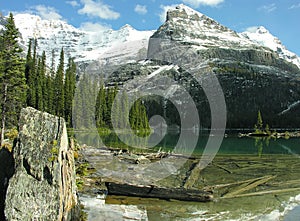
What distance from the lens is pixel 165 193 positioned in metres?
20.4

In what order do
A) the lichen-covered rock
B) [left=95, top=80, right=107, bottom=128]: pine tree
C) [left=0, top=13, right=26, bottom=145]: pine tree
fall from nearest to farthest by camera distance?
the lichen-covered rock → [left=0, top=13, right=26, bottom=145]: pine tree → [left=95, top=80, right=107, bottom=128]: pine tree

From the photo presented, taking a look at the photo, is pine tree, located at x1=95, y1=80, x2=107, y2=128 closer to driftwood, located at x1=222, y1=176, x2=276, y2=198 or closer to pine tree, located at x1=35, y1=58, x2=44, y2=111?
pine tree, located at x1=35, y1=58, x2=44, y2=111

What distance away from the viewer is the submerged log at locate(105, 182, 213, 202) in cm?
2025

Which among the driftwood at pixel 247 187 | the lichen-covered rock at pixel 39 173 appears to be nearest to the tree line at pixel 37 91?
the lichen-covered rock at pixel 39 173

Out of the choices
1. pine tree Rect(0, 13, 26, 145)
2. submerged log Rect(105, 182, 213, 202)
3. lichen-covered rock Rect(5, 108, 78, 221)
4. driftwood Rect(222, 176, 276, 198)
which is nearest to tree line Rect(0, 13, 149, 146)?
pine tree Rect(0, 13, 26, 145)

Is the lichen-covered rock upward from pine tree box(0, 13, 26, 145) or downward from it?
downward

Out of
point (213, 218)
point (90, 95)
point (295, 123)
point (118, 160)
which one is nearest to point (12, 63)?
point (118, 160)

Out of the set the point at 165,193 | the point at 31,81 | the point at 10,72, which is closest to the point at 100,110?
the point at 31,81

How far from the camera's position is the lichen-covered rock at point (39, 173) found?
39.0ft

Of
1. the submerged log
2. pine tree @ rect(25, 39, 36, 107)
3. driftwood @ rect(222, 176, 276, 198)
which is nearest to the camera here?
the submerged log

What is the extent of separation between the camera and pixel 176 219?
16938 mm

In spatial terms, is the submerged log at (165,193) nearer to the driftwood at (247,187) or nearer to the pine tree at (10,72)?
the driftwood at (247,187)

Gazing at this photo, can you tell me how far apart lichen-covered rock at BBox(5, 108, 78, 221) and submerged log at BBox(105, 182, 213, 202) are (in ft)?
23.8

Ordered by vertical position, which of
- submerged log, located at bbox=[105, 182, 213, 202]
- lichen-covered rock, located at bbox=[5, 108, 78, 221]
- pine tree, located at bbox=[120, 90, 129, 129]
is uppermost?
pine tree, located at bbox=[120, 90, 129, 129]
